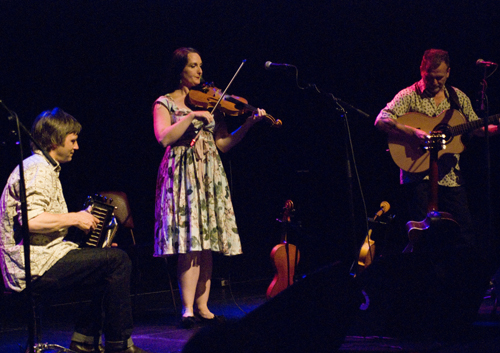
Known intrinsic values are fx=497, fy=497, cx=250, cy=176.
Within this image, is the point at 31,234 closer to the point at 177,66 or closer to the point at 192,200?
the point at 192,200

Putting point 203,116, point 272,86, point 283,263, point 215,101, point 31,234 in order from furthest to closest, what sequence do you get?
1. point 272,86
2. point 283,263
3. point 215,101
4. point 203,116
5. point 31,234

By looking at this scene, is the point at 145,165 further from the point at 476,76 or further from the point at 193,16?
→ the point at 476,76

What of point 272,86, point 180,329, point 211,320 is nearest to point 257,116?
point 211,320

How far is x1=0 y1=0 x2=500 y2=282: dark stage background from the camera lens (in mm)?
4500

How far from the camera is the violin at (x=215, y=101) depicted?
3.34m

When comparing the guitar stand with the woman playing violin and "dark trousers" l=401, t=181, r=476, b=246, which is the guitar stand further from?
"dark trousers" l=401, t=181, r=476, b=246

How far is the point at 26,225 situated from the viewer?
2059mm

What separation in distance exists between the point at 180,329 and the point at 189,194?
0.89 metres

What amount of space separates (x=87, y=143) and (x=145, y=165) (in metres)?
0.59

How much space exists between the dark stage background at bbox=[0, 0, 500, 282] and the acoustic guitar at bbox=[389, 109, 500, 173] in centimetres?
79

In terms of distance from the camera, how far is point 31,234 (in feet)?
7.86

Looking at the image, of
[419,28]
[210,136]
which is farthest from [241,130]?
[419,28]

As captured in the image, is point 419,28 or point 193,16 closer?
point 193,16

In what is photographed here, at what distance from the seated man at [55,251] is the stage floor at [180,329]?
270 millimetres
